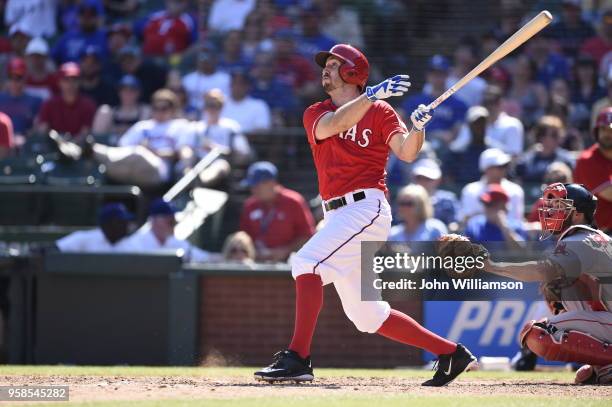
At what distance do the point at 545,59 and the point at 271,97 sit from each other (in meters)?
3.07

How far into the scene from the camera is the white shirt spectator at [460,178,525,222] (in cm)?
1016

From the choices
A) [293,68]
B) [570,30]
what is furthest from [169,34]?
[570,30]

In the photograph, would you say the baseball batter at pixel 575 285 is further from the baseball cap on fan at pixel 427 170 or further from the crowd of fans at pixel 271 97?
the baseball cap on fan at pixel 427 170

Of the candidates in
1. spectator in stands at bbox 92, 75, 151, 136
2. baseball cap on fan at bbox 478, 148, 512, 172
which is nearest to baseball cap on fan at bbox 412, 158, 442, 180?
baseball cap on fan at bbox 478, 148, 512, 172

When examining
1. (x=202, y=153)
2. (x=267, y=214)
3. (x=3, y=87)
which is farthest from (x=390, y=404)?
(x=3, y=87)

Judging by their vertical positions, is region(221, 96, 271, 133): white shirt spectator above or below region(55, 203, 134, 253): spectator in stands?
above

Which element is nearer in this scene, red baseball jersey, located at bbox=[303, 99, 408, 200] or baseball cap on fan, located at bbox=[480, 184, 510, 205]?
red baseball jersey, located at bbox=[303, 99, 408, 200]

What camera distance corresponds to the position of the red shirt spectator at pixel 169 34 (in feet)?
45.5


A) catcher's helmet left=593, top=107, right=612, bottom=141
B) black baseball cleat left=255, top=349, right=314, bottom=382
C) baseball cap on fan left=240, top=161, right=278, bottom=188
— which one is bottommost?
black baseball cleat left=255, top=349, right=314, bottom=382

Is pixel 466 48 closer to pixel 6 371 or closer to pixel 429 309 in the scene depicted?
pixel 429 309

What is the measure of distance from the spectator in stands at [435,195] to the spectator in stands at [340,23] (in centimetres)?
330

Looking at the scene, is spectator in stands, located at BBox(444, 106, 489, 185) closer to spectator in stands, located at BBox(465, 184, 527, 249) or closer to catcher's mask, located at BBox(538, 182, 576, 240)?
spectator in stands, located at BBox(465, 184, 527, 249)

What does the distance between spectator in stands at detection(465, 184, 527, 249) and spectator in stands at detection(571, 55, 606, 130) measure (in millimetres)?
2700

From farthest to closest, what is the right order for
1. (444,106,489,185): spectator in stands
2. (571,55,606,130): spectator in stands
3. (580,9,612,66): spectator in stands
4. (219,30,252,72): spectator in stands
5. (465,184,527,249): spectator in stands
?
(219,30,252,72): spectator in stands < (580,9,612,66): spectator in stands < (571,55,606,130): spectator in stands < (444,106,489,185): spectator in stands < (465,184,527,249): spectator in stands
